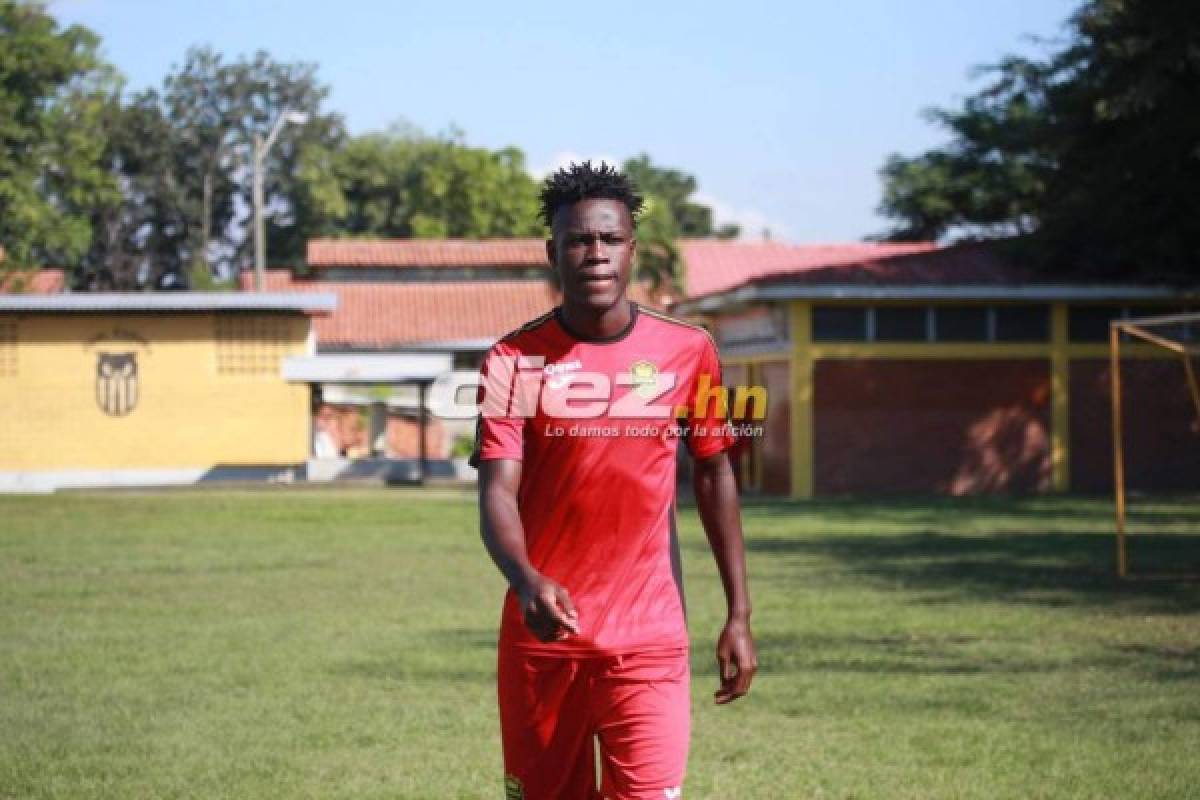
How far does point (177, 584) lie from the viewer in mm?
18703

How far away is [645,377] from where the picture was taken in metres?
Result: 5.07

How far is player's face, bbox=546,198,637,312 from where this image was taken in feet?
16.3

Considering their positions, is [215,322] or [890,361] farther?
[215,322]

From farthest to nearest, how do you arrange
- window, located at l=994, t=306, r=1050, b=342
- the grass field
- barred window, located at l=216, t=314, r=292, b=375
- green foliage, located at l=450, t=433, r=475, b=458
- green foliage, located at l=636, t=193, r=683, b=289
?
green foliage, located at l=636, t=193, r=683, b=289 → green foliage, located at l=450, t=433, r=475, b=458 → barred window, located at l=216, t=314, r=292, b=375 → window, located at l=994, t=306, r=1050, b=342 → the grass field

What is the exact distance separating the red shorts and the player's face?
3.17 feet

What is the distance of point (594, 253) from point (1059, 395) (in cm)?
3451

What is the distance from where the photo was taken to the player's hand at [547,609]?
4.52m

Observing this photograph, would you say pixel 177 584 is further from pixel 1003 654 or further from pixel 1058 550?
pixel 1058 550

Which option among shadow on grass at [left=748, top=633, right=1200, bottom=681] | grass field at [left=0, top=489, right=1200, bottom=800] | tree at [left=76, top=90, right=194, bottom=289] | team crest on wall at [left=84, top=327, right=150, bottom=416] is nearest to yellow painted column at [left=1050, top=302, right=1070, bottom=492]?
grass field at [left=0, top=489, right=1200, bottom=800]

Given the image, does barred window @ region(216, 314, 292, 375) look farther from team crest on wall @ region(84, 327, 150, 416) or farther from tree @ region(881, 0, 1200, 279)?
tree @ region(881, 0, 1200, 279)

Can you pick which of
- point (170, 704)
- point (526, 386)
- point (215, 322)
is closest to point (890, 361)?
point (215, 322)

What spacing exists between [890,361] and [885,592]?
2011cm

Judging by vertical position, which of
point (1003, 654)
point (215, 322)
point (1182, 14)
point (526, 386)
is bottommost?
point (1003, 654)

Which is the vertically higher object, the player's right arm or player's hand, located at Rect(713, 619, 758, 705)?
the player's right arm
